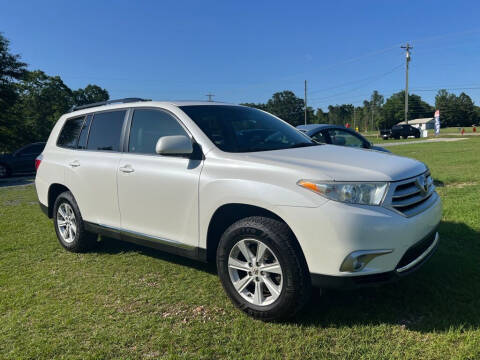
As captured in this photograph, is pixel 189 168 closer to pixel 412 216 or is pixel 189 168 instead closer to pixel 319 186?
pixel 319 186

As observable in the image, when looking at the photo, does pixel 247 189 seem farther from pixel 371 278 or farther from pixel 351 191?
pixel 371 278

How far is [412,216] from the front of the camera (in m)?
2.71

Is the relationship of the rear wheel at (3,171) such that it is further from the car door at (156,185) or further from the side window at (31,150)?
the car door at (156,185)

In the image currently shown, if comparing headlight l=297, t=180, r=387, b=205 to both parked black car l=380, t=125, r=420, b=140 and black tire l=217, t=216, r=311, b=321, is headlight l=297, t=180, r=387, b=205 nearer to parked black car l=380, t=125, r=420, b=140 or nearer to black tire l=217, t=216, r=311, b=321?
black tire l=217, t=216, r=311, b=321

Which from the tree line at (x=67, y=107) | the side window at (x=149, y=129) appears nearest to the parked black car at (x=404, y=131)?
the tree line at (x=67, y=107)

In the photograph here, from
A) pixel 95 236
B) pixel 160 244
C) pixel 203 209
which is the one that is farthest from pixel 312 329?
pixel 95 236

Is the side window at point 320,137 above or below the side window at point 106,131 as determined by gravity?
below

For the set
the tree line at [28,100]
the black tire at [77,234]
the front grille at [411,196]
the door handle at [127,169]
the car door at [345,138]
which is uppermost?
the tree line at [28,100]

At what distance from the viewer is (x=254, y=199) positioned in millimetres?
2814

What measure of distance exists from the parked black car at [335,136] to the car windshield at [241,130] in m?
3.34

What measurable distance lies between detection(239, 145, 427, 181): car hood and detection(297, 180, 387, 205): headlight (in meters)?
0.04

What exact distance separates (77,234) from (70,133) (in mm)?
1351

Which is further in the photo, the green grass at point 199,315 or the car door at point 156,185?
the car door at point 156,185

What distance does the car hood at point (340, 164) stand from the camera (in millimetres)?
2650
